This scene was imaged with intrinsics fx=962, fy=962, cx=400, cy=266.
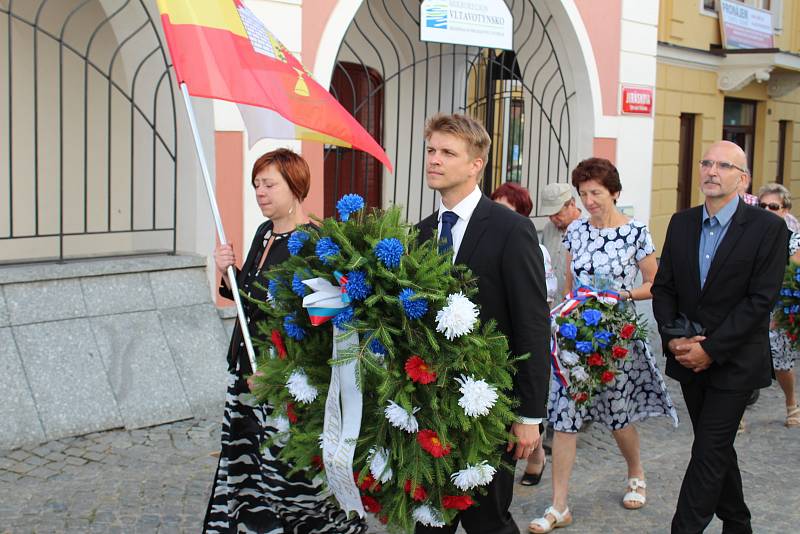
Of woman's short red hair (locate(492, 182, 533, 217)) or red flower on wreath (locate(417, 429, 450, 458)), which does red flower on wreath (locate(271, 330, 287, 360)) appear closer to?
red flower on wreath (locate(417, 429, 450, 458))

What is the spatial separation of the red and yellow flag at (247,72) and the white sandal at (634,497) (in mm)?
2290

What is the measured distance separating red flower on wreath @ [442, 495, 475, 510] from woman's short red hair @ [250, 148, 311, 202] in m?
1.64

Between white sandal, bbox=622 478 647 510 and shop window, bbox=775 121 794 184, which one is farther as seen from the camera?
shop window, bbox=775 121 794 184

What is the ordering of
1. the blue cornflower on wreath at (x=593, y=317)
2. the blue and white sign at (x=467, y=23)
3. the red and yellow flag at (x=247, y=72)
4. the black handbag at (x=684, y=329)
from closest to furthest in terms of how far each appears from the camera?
1. the red and yellow flag at (x=247, y=72)
2. the black handbag at (x=684, y=329)
3. the blue cornflower on wreath at (x=593, y=317)
4. the blue and white sign at (x=467, y=23)

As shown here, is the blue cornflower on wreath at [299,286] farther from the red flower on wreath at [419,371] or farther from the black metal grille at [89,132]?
the black metal grille at [89,132]

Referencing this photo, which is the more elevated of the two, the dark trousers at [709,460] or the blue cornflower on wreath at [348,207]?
the blue cornflower on wreath at [348,207]

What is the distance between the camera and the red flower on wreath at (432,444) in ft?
9.59

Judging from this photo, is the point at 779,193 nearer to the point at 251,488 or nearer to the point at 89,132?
the point at 251,488

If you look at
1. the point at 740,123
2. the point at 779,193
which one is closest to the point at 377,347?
the point at 779,193

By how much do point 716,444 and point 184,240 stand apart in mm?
4593

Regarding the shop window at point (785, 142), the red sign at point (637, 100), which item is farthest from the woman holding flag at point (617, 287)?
the shop window at point (785, 142)

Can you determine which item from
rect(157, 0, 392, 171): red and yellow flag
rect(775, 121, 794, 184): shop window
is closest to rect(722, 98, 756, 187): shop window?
rect(775, 121, 794, 184): shop window

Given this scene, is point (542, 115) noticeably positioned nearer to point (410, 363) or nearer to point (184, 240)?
point (184, 240)

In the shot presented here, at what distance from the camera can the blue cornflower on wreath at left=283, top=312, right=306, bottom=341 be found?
10.5 ft
